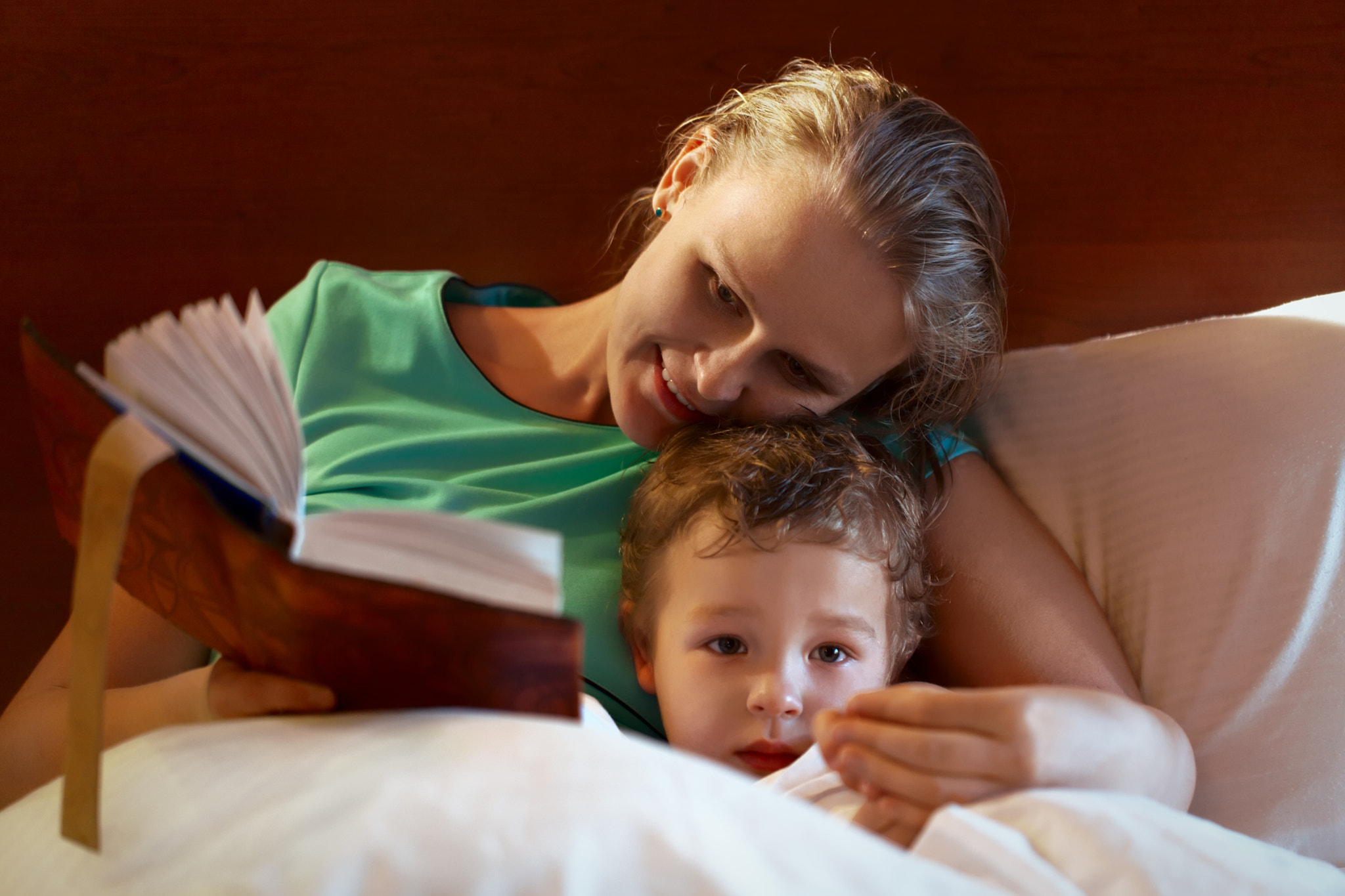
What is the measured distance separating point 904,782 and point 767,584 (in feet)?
0.66

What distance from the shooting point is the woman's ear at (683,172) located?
0.97 meters

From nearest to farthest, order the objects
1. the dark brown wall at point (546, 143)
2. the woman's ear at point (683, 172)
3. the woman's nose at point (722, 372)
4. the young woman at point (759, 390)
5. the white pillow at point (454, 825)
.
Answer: the white pillow at point (454, 825) → the young woman at point (759, 390) → the woman's nose at point (722, 372) → the woman's ear at point (683, 172) → the dark brown wall at point (546, 143)

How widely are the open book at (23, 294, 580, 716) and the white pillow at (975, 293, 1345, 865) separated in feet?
2.10

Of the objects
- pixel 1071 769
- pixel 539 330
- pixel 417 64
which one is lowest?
pixel 1071 769

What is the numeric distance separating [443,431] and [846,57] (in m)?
0.62

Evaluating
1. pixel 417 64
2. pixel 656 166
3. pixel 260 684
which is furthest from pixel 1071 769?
pixel 417 64

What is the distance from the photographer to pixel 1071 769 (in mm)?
636


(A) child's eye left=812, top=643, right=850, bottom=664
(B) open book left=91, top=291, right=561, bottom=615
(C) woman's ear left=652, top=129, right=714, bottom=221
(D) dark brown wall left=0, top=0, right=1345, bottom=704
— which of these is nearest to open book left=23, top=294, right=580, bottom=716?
(B) open book left=91, top=291, right=561, bottom=615

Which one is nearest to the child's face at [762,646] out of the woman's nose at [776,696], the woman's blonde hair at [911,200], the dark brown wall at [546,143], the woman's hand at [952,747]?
the woman's nose at [776,696]

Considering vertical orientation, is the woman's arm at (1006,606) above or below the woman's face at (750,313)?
below

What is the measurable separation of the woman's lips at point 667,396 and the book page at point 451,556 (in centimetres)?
46

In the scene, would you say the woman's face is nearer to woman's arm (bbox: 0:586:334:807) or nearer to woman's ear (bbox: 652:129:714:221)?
woman's ear (bbox: 652:129:714:221)

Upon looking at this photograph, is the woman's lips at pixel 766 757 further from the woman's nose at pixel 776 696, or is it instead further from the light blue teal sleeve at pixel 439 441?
the light blue teal sleeve at pixel 439 441

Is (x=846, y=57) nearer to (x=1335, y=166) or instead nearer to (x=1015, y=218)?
(x=1015, y=218)
